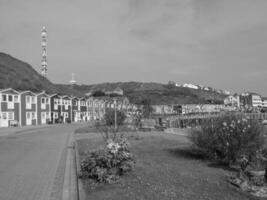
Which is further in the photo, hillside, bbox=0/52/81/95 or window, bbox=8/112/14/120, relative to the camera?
hillside, bbox=0/52/81/95

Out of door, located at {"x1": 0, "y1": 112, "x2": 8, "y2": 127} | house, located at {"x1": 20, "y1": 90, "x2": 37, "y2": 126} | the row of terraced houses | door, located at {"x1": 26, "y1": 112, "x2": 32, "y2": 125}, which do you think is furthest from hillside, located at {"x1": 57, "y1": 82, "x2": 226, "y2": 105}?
door, located at {"x1": 0, "y1": 112, "x2": 8, "y2": 127}

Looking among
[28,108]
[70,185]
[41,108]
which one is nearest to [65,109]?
[41,108]

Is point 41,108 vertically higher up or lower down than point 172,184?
higher up

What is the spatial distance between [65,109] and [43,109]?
1029 centimetres

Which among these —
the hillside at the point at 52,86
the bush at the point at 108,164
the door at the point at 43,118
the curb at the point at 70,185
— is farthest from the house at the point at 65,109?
the bush at the point at 108,164

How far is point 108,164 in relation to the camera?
301 inches

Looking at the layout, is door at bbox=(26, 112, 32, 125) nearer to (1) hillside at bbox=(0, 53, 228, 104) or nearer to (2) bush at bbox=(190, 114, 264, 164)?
(1) hillside at bbox=(0, 53, 228, 104)

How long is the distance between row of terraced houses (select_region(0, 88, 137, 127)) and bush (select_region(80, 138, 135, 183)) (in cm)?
3235

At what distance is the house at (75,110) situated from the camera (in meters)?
79.3

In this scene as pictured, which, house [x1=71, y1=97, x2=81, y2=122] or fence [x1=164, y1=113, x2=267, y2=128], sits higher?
house [x1=71, y1=97, x2=81, y2=122]

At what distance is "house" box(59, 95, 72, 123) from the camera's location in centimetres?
7406

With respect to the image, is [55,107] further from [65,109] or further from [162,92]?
[162,92]

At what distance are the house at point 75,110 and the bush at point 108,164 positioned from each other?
72.3m

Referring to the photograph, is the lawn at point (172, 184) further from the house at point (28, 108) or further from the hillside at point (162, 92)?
the hillside at point (162, 92)
